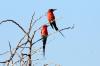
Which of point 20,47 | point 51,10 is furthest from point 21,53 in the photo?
point 51,10

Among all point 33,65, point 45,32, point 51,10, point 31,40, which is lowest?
point 33,65

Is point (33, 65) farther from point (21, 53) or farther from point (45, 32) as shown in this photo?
point (45, 32)

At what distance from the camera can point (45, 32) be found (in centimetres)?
1264

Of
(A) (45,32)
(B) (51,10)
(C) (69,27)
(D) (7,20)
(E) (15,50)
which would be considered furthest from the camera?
(B) (51,10)

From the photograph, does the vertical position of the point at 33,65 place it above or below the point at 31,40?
below

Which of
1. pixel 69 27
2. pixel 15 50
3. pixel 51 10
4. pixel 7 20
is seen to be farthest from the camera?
pixel 51 10

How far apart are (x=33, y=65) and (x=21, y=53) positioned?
0.36 meters

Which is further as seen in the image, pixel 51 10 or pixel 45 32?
pixel 51 10

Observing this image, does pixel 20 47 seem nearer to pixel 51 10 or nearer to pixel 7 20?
pixel 7 20

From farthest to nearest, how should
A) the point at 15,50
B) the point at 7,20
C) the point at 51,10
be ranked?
the point at 51,10 < the point at 7,20 < the point at 15,50

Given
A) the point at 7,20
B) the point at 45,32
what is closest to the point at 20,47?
the point at 7,20

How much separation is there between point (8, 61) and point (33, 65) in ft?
1.65

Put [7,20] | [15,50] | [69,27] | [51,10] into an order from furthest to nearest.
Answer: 1. [51,10]
2. [69,27]
3. [7,20]
4. [15,50]

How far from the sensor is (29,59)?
709 cm
